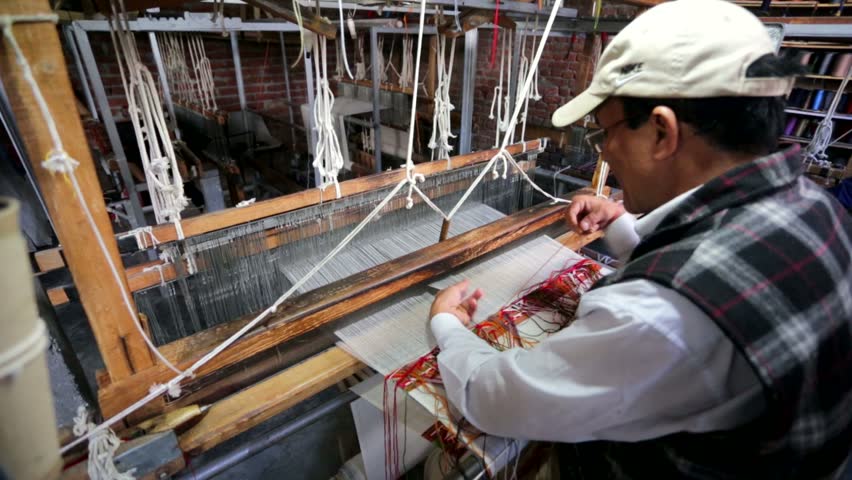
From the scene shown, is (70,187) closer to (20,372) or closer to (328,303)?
(20,372)

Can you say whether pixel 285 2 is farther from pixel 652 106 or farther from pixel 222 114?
pixel 222 114

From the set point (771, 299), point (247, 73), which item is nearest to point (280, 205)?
point (771, 299)

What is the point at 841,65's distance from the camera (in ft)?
15.2

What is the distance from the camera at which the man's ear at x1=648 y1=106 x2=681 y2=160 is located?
731mm

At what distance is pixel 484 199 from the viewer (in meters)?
2.21

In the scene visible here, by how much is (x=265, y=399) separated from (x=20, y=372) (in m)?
0.69

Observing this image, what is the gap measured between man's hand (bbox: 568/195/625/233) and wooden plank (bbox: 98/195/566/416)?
105 millimetres

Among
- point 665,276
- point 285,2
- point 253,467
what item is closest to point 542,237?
point 665,276

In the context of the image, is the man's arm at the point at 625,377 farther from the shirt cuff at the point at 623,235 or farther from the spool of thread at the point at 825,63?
the spool of thread at the point at 825,63

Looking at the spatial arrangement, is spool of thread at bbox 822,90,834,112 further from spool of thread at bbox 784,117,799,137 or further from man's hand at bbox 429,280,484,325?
man's hand at bbox 429,280,484,325

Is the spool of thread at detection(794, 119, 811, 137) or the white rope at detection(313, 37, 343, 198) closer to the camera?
the white rope at detection(313, 37, 343, 198)

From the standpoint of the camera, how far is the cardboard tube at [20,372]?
293 millimetres

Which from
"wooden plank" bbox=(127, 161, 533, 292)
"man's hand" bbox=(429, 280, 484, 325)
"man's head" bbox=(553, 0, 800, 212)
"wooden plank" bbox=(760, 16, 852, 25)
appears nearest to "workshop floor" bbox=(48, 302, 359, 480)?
"wooden plank" bbox=(127, 161, 533, 292)

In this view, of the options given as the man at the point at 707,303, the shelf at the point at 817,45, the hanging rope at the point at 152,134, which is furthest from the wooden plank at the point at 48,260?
the shelf at the point at 817,45
